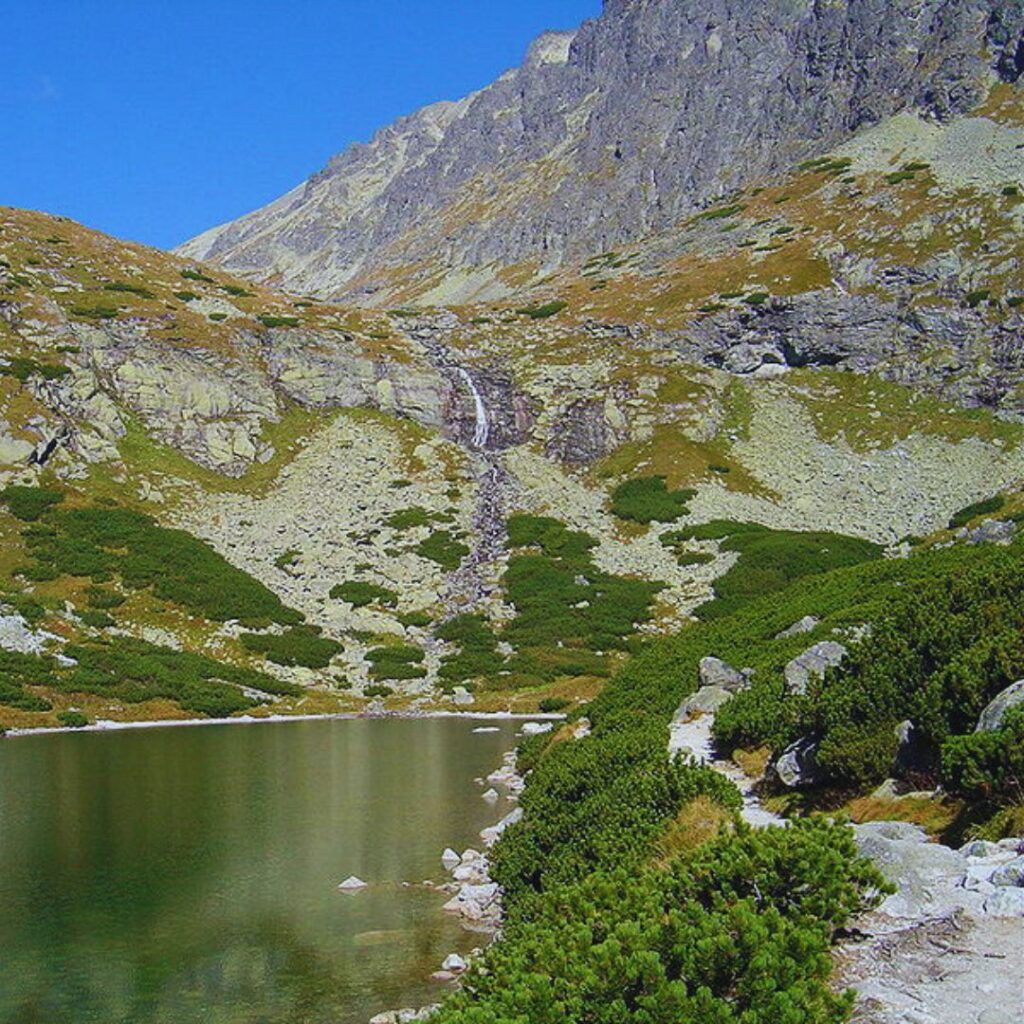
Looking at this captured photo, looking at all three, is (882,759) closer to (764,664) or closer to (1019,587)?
(1019,587)

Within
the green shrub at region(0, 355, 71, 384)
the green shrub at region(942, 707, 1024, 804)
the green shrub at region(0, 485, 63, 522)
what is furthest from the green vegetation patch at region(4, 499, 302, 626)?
the green shrub at region(942, 707, 1024, 804)

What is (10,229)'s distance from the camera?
3994 inches

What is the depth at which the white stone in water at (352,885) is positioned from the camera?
20061 millimetres

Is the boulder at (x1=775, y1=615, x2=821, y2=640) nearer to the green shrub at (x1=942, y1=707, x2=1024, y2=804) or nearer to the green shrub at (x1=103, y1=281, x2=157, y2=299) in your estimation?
the green shrub at (x1=942, y1=707, x2=1024, y2=804)

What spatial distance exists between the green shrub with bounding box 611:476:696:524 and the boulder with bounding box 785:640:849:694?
50046mm

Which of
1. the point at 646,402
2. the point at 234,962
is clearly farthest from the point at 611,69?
the point at 234,962

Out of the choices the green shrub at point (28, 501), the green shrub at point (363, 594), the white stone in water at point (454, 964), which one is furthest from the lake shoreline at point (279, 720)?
the white stone in water at point (454, 964)

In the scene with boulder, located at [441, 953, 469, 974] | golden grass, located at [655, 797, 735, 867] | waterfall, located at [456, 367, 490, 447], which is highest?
waterfall, located at [456, 367, 490, 447]

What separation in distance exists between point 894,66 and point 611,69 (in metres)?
67.1

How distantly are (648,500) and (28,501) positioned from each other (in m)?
42.8

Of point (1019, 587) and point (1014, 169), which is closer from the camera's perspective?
point (1019, 587)

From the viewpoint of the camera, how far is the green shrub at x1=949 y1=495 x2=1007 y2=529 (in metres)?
64.8

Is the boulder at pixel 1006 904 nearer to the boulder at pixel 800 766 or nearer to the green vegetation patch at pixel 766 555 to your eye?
the boulder at pixel 800 766

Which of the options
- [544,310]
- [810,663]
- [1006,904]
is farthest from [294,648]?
[544,310]
